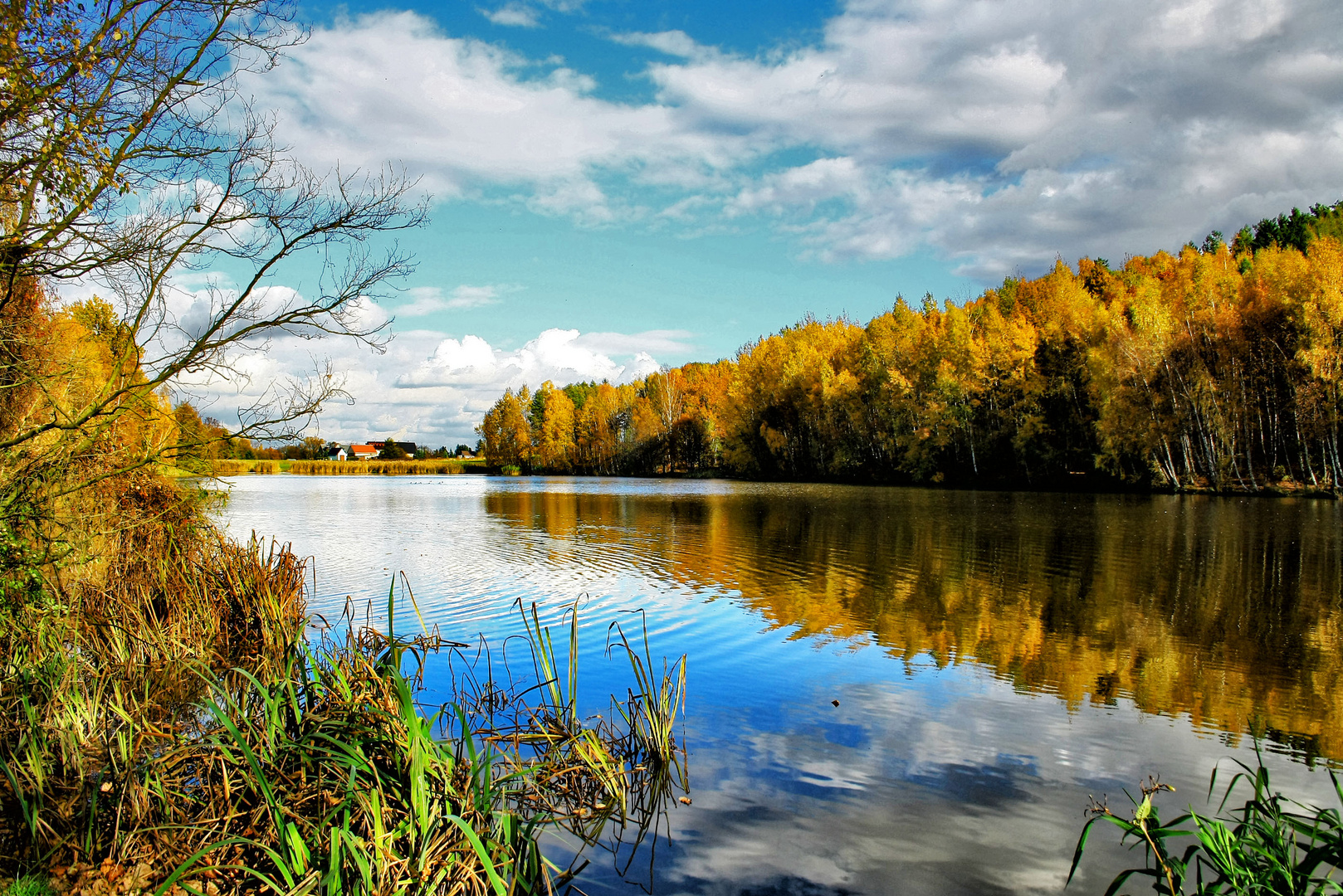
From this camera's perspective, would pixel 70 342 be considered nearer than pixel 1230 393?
Yes

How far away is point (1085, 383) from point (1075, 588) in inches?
1617

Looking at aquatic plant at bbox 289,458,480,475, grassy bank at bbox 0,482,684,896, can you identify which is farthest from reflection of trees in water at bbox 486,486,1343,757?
aquatic plant at bbox 289,458,480,475

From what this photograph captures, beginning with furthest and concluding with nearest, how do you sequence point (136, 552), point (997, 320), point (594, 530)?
point (997, 320)
point (594, 530)
point (136, 552)

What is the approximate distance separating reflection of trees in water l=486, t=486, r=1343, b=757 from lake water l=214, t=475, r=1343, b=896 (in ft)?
0.27

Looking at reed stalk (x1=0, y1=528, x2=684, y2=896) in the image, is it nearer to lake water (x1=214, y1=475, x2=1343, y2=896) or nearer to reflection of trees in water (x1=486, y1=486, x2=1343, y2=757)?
lake water (x1=214, y1=475, x2=1343, y2=896)

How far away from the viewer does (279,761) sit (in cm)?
446

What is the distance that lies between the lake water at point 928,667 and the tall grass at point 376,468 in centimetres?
8636

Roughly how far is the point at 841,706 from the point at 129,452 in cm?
901

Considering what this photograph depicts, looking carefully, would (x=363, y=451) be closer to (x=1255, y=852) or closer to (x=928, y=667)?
(x=928, y=667)

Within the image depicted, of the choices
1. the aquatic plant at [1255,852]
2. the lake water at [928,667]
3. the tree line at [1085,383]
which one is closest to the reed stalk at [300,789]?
the lake water at [928,667]

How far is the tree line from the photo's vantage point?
41.1 metres

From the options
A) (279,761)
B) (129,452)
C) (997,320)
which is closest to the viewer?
(279,761)

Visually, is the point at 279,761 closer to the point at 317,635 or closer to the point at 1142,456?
the point at 317,635

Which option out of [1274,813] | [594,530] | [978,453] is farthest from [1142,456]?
[1274,813]
